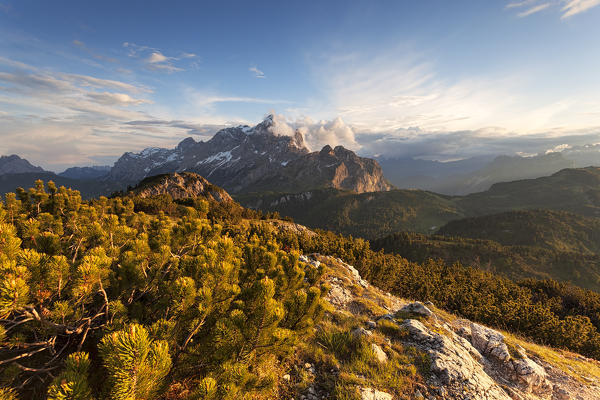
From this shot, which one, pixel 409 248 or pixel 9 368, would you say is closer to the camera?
pixel 9 368

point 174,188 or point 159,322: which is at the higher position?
point 159,322

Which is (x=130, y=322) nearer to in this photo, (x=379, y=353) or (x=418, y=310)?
(x=379, y=353)

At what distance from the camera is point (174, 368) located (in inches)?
179

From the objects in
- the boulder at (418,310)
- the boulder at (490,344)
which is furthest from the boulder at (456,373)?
the boulder at (418,310)

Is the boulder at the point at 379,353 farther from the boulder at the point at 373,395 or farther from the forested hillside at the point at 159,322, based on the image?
the boulder at the point at 373,395

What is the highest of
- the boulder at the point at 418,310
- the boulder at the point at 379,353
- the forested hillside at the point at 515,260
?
the boulder at the point at 379,353

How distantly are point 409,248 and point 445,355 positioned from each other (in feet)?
620

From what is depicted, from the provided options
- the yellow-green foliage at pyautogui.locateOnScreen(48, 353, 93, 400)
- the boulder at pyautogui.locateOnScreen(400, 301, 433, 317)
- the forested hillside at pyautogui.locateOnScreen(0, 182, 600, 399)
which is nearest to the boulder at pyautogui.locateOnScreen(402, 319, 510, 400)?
the forested hillside at pyautogui.locateOnScreen(0, 182, 600, 399)

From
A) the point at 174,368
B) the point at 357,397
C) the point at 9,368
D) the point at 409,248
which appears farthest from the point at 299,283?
the point at 409,248

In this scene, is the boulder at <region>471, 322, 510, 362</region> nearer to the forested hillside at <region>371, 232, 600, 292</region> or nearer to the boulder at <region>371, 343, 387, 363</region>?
the boulder at <region>371, 343, 387, 363</region>

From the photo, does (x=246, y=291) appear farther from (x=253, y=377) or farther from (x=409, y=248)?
(x=409, y=248)

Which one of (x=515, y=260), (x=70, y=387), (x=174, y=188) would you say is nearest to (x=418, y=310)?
(x=70, y=387)

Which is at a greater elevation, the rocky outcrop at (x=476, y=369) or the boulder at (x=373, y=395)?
the boulder at (x=373, y=395)

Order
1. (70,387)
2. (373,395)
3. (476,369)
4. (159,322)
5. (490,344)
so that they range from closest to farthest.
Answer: (70,387)
(159,322)
(373,395)
(476,369)
(490,344)
